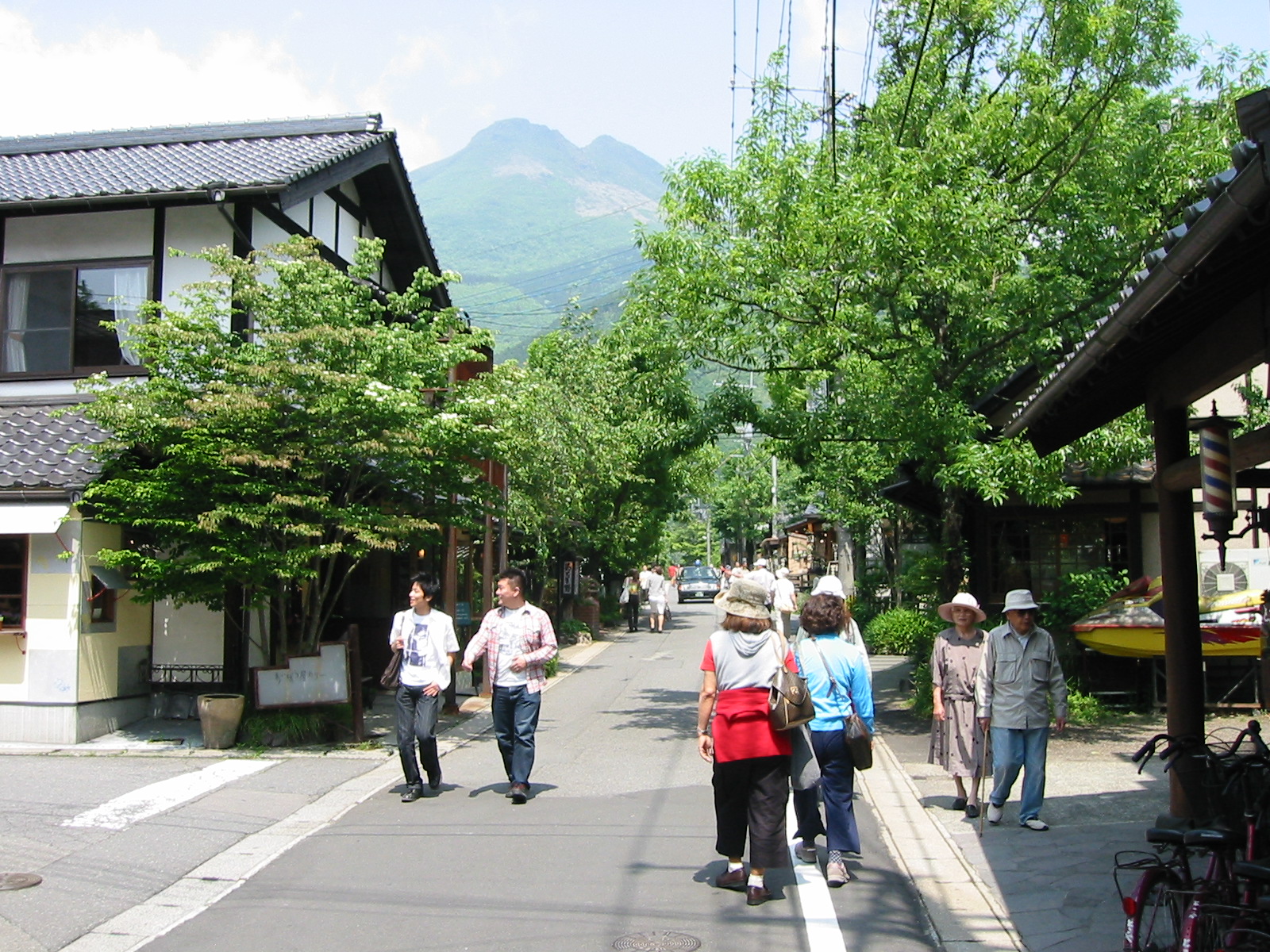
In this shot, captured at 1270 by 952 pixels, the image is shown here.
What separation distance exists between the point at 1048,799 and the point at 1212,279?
17.2 feet

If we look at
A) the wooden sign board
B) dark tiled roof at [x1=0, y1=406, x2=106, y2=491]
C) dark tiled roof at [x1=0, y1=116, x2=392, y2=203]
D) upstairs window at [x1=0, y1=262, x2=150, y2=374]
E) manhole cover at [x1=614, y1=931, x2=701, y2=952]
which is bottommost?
manhole cover at [x1=614, y1=931, x2=701, y2=952]

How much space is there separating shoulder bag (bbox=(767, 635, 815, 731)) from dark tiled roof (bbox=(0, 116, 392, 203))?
9616mm

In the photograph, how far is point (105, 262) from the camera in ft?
47.1

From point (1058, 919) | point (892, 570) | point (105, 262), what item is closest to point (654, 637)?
point (892, 570)

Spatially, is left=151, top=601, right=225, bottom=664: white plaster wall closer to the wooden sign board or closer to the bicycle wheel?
the wooden sign board

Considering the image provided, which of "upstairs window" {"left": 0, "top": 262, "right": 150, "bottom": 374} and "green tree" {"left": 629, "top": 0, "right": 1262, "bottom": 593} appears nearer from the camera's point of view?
"green tree" {"left": 629, "top": 0, "right": 1262, "bottom": 593}

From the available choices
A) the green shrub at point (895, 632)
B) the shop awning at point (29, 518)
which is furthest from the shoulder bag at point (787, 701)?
the green shrub at point (895, 632)

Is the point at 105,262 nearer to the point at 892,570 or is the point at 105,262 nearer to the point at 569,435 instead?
the point at 569,435

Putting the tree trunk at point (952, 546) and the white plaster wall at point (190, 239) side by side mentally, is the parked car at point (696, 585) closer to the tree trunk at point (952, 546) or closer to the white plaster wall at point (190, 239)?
the tree trunk at point (952, 546)

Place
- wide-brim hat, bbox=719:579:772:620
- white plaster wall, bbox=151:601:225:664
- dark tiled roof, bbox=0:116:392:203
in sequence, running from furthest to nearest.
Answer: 1. dark tiled roof, bbox=0:116:392:203
2. white plaster wall, bbox=151:601:225:664
3. wide-brim hat, bbox=719:579:772:620

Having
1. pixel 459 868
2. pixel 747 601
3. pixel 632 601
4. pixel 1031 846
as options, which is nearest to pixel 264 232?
pixel 459 868

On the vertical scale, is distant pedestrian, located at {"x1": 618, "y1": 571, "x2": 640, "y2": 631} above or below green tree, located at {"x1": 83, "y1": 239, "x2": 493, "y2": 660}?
below

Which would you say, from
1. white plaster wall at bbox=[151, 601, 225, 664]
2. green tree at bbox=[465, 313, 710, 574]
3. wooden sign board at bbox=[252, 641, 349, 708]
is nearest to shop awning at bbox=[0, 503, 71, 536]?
white plaster wall at bbox=[151, 601, 225, 664]

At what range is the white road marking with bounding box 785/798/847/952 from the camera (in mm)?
5812
